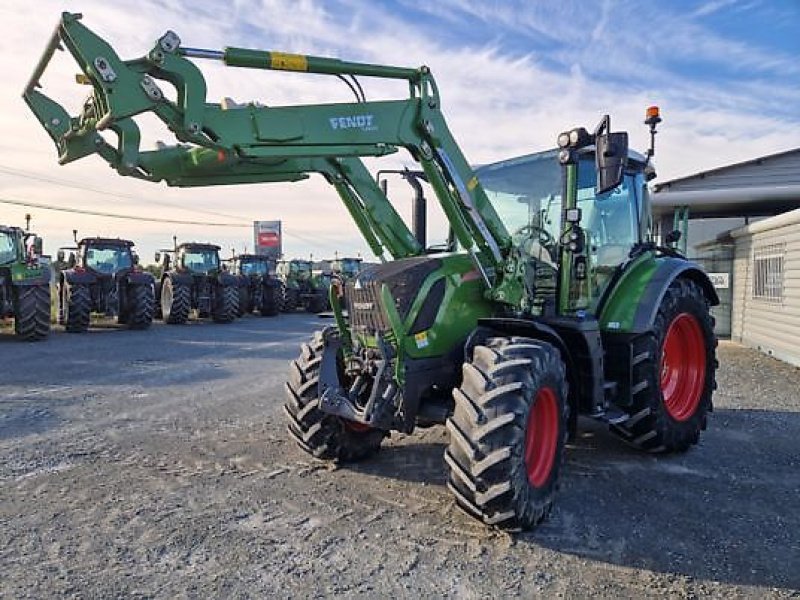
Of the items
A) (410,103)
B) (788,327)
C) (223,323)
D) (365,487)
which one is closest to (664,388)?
(365,487)

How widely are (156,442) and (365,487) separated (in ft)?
7.27

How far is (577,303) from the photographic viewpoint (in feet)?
17.3

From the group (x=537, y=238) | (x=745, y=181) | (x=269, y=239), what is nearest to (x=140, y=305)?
(x=537, y=238)

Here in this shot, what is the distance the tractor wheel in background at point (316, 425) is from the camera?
5.13 metres

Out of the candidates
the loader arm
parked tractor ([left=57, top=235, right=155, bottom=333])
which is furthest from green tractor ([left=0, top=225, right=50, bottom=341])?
the loader arm

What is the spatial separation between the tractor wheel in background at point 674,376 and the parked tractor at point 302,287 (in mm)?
19016

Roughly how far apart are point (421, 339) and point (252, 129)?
5.69 feet

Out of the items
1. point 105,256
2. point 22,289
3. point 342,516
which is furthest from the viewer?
point 105,256

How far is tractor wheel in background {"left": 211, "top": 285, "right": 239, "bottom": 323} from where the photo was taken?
63.1 feet

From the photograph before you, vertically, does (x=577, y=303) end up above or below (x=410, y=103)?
below

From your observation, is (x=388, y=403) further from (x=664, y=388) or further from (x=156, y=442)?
(x=664, y=388)

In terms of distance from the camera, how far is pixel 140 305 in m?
16.4

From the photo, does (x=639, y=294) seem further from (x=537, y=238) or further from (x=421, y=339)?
(x=421, y=339)

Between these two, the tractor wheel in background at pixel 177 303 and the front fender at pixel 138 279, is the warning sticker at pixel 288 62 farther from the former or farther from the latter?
the tractor wheel in background at pixel 177 303
